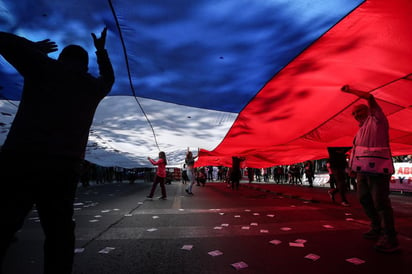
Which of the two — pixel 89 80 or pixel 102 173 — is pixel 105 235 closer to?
pixel 89 80

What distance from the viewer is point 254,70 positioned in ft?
14.1

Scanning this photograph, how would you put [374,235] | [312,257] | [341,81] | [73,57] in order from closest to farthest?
1. [73,57]
2. [312,257]
3. [374,235]
4. [341,81]

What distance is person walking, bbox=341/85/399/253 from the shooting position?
2920 millimetres

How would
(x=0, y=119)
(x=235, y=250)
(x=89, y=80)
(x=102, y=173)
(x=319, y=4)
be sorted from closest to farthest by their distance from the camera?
(x=89, y=80)
(x=319, y=4)
(x=235, y=250)
(x=0, y=119)
(x=102, y=173)

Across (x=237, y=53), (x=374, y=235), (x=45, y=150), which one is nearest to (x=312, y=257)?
(x=374, y=235)

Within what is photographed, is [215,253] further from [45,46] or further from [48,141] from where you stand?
[45,46]

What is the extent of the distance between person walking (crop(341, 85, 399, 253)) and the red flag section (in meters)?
0.71

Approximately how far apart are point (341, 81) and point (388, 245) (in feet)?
8.76

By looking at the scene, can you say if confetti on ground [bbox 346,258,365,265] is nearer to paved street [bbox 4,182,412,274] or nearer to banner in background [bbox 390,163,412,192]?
paved street [bbox 4,182,412,274]

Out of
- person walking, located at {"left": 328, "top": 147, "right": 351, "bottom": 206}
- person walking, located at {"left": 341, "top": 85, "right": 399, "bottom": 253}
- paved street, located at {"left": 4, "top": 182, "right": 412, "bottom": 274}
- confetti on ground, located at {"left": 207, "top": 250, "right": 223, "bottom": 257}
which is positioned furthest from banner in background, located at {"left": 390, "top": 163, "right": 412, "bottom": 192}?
confetti on ground, located at {"left": 207, "top": 250, "right": 223, "bottom": 257}

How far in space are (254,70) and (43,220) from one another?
3595mm

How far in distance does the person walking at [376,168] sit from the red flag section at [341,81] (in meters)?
0.71

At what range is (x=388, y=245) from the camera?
113 inches

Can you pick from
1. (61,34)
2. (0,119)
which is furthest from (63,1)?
(0,119)
